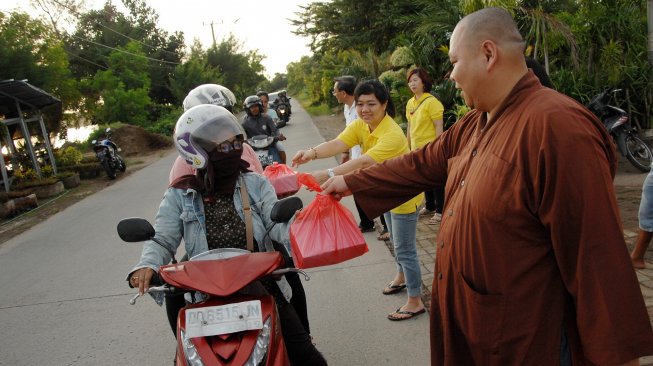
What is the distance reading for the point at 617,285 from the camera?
1551 mm

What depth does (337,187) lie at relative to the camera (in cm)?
265

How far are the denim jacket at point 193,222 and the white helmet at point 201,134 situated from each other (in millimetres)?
209

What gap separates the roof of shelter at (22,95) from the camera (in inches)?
487

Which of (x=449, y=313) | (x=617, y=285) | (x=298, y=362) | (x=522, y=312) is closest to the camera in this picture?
(x=617, y=285)

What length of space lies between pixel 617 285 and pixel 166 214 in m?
2.18

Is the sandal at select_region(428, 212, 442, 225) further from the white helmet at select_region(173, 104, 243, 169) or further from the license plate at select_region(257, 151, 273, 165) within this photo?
the white helmet at select_region(173, 104, 243, 169)

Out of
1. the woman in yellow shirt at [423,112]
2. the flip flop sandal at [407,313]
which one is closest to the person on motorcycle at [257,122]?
the woman in yellow shirt at [423,112]

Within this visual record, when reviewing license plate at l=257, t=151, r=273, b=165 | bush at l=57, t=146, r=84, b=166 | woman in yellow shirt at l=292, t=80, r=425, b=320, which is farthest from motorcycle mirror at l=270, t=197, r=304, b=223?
bush at l=57, t=146, r=84, b=166

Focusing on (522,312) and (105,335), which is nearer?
(522,312)

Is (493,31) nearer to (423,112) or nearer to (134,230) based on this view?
(134,230)

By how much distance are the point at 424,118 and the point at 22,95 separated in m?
11.8

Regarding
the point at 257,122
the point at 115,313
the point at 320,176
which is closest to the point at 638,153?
the point at 257,122

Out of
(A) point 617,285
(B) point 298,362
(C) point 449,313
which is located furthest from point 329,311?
(A) point 617,285

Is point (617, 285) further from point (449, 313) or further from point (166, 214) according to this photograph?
point (166, 214)
